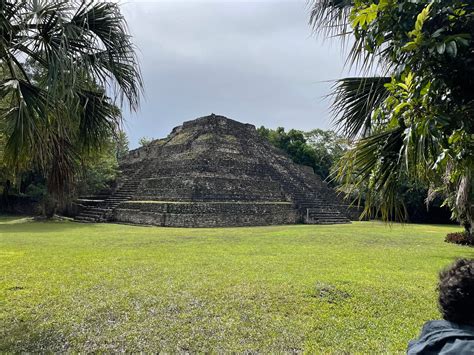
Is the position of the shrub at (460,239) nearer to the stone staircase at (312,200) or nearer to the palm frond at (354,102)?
the stone staircase at (312,200)

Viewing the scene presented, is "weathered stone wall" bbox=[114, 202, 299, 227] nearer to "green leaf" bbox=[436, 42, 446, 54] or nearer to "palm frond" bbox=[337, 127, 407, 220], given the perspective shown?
"palm frond" bbox=[337, 127, 407, 220]

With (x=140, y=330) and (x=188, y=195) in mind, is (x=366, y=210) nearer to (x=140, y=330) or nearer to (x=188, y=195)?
(x=140, y=330)

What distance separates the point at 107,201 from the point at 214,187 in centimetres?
625

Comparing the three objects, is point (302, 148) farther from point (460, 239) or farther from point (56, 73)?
point (56, 73)

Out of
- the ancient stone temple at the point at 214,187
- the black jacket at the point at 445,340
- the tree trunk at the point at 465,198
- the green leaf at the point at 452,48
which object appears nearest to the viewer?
the black jacket at the point at 445,340

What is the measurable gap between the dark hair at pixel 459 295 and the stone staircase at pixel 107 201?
55.8ft

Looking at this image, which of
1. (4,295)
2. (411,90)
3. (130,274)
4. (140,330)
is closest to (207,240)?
(130,274)

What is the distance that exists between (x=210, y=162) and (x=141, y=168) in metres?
5.91

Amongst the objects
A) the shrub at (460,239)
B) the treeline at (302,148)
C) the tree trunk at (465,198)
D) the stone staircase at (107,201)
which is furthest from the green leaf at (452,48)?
the treeline at (302,148)

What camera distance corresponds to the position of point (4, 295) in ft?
14.4

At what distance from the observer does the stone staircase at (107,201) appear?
675 inches

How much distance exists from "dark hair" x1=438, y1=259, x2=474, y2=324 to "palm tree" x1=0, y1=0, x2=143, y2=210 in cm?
286

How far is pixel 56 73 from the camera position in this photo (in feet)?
9.00

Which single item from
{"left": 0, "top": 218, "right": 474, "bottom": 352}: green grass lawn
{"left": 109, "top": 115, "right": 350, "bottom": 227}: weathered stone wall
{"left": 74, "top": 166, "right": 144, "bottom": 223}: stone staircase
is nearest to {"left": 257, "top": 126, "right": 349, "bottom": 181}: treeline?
{"left": 109, "top": 115, "right": 350, "bottom": 227}: weathered stone wall
